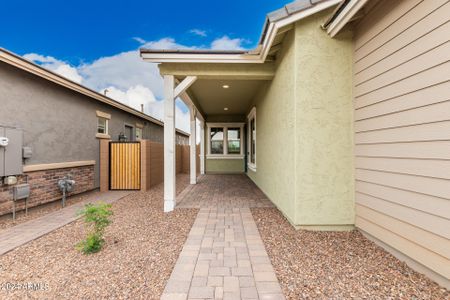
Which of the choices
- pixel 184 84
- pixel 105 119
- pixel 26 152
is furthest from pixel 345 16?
pixel 105 119

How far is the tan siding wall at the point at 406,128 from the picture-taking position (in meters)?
1.96

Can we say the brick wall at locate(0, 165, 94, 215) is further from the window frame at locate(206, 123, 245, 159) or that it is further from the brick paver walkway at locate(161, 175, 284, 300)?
the window frame at locate(206, 123, 245, 159)

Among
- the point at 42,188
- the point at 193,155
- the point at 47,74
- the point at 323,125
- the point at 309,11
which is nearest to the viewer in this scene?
the point at 309,11

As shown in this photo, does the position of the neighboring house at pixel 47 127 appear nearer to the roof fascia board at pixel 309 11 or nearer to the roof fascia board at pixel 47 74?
the roof fascia board at pixel 47 74

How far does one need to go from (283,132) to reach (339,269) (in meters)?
2.45

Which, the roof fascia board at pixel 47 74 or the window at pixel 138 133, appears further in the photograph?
the window at pixel 138 133

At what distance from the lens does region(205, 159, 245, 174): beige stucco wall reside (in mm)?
11086

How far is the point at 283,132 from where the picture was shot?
13.4 feet

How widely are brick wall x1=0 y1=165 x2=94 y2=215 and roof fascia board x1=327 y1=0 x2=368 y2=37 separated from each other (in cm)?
643

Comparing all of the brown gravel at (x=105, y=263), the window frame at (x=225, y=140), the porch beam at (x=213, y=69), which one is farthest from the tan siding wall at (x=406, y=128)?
the window frame at (x=225, y=140)

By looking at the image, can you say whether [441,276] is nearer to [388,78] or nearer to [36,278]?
[388,78]

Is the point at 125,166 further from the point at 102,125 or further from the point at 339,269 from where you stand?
the point at 339,269

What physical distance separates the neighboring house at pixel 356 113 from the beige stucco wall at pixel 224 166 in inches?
217

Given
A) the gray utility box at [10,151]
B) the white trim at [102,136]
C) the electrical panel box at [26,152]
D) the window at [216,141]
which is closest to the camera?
the gray utility box at [10,151]
